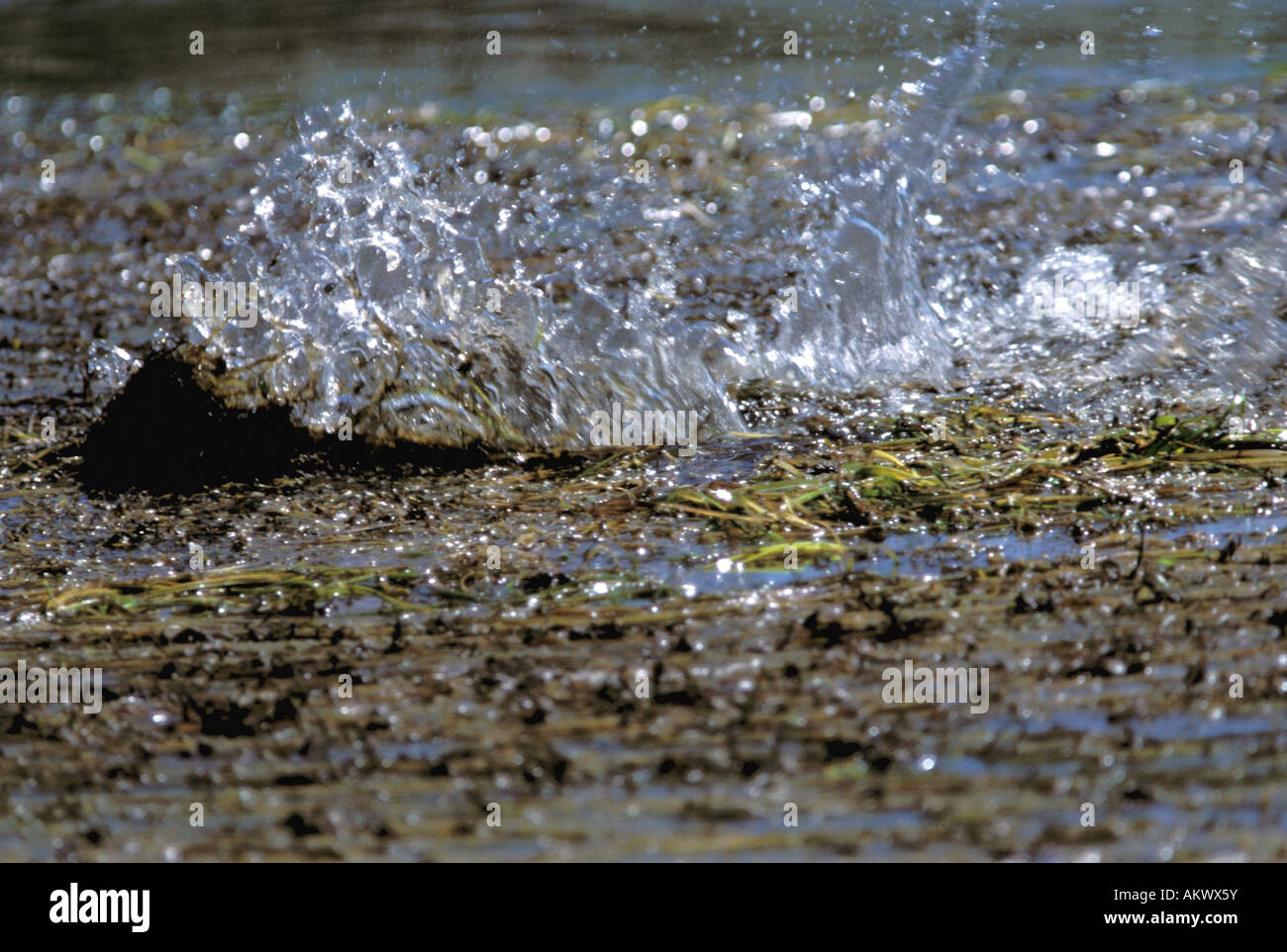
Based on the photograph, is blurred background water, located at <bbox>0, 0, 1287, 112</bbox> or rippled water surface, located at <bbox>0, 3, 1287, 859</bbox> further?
blurred background water, located at <bbox>0, 0, 1287, 112</bbox>

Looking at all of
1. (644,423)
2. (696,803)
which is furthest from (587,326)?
(696,803)

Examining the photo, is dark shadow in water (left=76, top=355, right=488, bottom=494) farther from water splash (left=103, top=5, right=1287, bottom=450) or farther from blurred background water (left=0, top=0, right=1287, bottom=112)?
blurred background water (left=0, top=0, right=1287, bottom=112)

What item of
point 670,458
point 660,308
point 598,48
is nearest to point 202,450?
point 670,458

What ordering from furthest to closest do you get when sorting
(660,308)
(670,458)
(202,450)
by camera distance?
1. (660,308)
2. (202,450)
3. (670,458)

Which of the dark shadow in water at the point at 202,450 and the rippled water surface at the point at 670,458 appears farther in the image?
the dark shadow in water at the point at 202,450

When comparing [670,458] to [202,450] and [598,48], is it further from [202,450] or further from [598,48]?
[598,48]

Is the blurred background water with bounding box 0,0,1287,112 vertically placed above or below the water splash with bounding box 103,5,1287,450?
above

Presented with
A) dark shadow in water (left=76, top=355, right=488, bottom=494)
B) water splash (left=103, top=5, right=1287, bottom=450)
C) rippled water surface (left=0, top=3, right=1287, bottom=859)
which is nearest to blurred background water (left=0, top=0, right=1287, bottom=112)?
rippled water surface (left=0, top=3, right=1287, bottom=859)

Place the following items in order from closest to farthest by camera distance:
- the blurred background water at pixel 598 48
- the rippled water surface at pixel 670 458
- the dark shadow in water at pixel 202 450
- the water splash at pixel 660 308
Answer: the rippled water surface at pixel 670 458 < the dark shadow in water at pixel 202 450 < the water splash at pixel 660 308 < the blurred background water at pixel 598 48

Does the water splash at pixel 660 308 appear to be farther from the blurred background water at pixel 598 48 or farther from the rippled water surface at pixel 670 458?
the blurred background water at pixel 598 48

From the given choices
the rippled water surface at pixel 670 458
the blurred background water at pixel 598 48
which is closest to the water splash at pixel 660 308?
the rippled water surface at pixel 670 458

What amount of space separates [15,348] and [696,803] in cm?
444

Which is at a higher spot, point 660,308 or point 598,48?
point 598,48

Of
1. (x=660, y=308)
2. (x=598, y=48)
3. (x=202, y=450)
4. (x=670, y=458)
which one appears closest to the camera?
(x=670, y=458)
